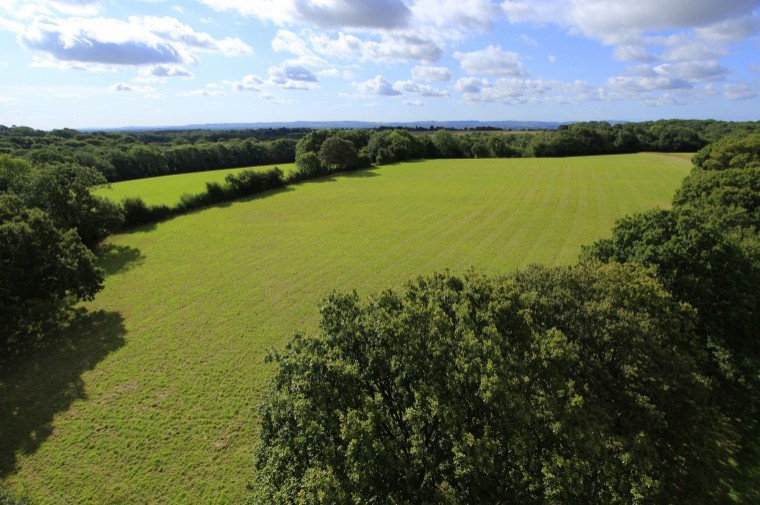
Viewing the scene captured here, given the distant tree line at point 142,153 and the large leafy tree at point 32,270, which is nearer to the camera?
the large leafy tree at point 32,270

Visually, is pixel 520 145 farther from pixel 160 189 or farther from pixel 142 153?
pixel 142 153

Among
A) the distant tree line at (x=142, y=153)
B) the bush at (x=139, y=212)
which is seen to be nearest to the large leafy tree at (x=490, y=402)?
the bush at (x=139, y=212)

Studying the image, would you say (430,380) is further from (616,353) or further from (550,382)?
(616,353)

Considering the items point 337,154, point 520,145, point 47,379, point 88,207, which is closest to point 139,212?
point 88,207

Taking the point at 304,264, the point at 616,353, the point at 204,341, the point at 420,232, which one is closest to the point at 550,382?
the point at 616,353

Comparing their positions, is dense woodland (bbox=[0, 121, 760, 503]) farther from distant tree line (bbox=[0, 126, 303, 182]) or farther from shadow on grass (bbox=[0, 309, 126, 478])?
distant tree line (bbox=[0, 126, 303, 182])

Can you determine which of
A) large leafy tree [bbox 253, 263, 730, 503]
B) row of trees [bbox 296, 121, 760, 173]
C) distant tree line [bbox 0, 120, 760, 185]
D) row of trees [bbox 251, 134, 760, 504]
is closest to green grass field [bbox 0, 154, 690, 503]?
row of trees [bbox 251, 134, 760, 504]

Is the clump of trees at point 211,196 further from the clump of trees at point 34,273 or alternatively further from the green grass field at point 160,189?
the clump of trees at point 34,273
